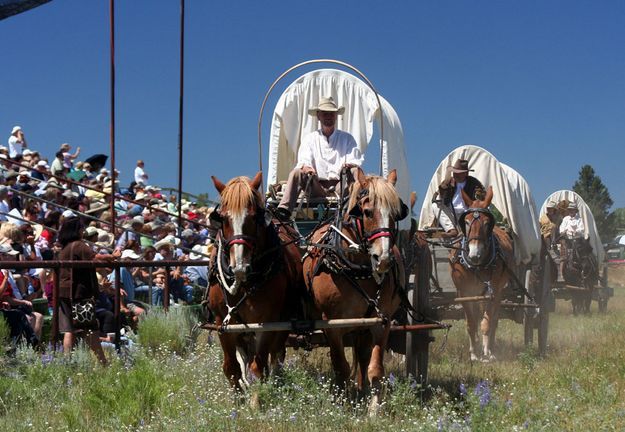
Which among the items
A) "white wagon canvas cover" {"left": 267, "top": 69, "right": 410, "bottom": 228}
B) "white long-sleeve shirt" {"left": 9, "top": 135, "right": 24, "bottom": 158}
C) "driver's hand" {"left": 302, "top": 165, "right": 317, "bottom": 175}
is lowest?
"driver's hand" {"left": 302, "top": 165, "right": 317, "bottom": 175}

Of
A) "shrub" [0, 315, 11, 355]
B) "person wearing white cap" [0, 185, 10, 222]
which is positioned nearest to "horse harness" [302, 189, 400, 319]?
"shrub" [0, 315, 11, 355]

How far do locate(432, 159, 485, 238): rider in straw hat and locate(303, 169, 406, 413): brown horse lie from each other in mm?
4727

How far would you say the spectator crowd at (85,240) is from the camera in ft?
32.4

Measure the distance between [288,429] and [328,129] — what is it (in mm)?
4040

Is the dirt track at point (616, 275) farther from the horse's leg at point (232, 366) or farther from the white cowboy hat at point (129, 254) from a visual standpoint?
the horse's leg at point (232, 366)

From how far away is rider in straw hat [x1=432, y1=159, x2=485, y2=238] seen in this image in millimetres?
12094

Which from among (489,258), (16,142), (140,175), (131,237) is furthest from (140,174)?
(489,258)

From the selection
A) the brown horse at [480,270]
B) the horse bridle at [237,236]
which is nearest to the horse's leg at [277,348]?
the horse bridle at [237,236]

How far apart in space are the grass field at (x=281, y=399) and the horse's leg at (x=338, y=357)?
0.48 feet

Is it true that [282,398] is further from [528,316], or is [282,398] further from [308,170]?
[528,316]

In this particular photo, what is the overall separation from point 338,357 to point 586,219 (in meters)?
15.3

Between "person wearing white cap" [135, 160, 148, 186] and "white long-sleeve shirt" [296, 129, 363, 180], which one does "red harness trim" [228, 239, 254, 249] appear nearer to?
"white long-sleeve shirt" [296, 129, 363, 180]

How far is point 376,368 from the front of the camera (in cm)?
691

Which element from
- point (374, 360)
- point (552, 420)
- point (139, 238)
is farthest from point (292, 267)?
point (139, 238)
